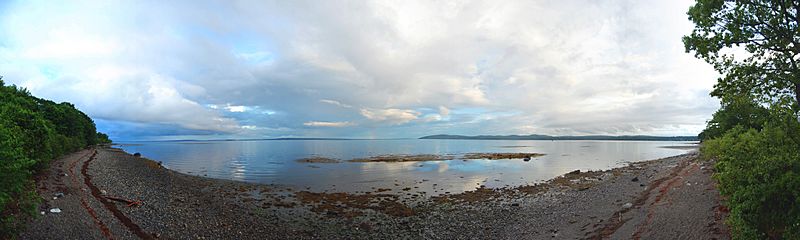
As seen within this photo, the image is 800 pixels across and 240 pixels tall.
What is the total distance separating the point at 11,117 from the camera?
16891 millimetres

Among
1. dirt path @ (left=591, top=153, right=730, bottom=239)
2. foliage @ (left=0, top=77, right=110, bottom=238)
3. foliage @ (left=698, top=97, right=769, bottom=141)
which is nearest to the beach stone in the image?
dirt path @ (left=591, top=153, right=730, bottom=239)

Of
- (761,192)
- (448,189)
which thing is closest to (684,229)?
(761,192)

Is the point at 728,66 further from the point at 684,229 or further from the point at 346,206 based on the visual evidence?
the point at 346,206

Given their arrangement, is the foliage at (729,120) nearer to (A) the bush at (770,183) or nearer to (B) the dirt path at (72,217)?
(A) the bush at (770,183)

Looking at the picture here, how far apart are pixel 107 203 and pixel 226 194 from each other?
1028 cm

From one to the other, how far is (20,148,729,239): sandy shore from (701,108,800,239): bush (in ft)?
7.69

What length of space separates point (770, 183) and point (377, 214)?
1626 centimetres

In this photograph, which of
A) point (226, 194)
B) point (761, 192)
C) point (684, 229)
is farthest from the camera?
point (226, 194)

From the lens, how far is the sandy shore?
39.1 ft

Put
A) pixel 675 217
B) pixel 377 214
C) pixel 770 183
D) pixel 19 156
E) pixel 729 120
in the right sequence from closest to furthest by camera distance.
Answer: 1. pixel 770 183
2. pixel 19 156
3. pixel 675 217
4. pixel 377 214
5. pixel 729 120

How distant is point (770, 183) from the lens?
7215 millimetres

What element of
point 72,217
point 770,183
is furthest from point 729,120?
point 72,217

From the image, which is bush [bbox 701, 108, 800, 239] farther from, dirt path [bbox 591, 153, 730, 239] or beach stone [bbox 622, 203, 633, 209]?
beach stone [bbox 622, 203, 633, 209]

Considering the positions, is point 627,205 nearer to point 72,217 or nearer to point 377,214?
point 377,214
